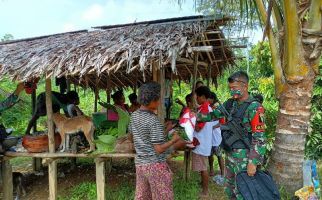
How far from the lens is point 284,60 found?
4.59 metres

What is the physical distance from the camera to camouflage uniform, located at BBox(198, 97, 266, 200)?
3400 mm

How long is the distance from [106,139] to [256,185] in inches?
98.9

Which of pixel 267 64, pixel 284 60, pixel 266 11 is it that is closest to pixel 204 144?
pixel 284 60

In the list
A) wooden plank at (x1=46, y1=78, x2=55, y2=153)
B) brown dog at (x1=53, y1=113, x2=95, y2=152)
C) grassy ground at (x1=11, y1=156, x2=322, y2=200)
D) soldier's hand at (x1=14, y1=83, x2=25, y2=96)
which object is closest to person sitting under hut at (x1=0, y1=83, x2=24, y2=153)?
soldier's hand at (x1=14, y1=83, x2=25, y2=96)

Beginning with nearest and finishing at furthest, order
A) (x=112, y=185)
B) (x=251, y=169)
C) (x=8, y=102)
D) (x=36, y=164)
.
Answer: (x=251, y=169)
(x=8, y=102)
(x=112, y=185)
(x=36, y=164)

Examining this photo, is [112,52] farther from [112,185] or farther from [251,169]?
[112,185]

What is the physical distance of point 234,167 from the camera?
12.2 ft

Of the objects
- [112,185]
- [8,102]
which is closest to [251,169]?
[112,185]

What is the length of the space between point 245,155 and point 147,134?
1045 mm

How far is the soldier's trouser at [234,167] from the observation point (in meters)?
3.63

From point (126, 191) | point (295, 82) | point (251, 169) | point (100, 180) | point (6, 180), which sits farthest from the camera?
point (126, 191)

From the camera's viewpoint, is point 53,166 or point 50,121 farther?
point 53,166

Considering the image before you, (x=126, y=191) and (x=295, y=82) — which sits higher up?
(x=295, y=82)

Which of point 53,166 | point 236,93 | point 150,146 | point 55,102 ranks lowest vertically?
point 53,166
